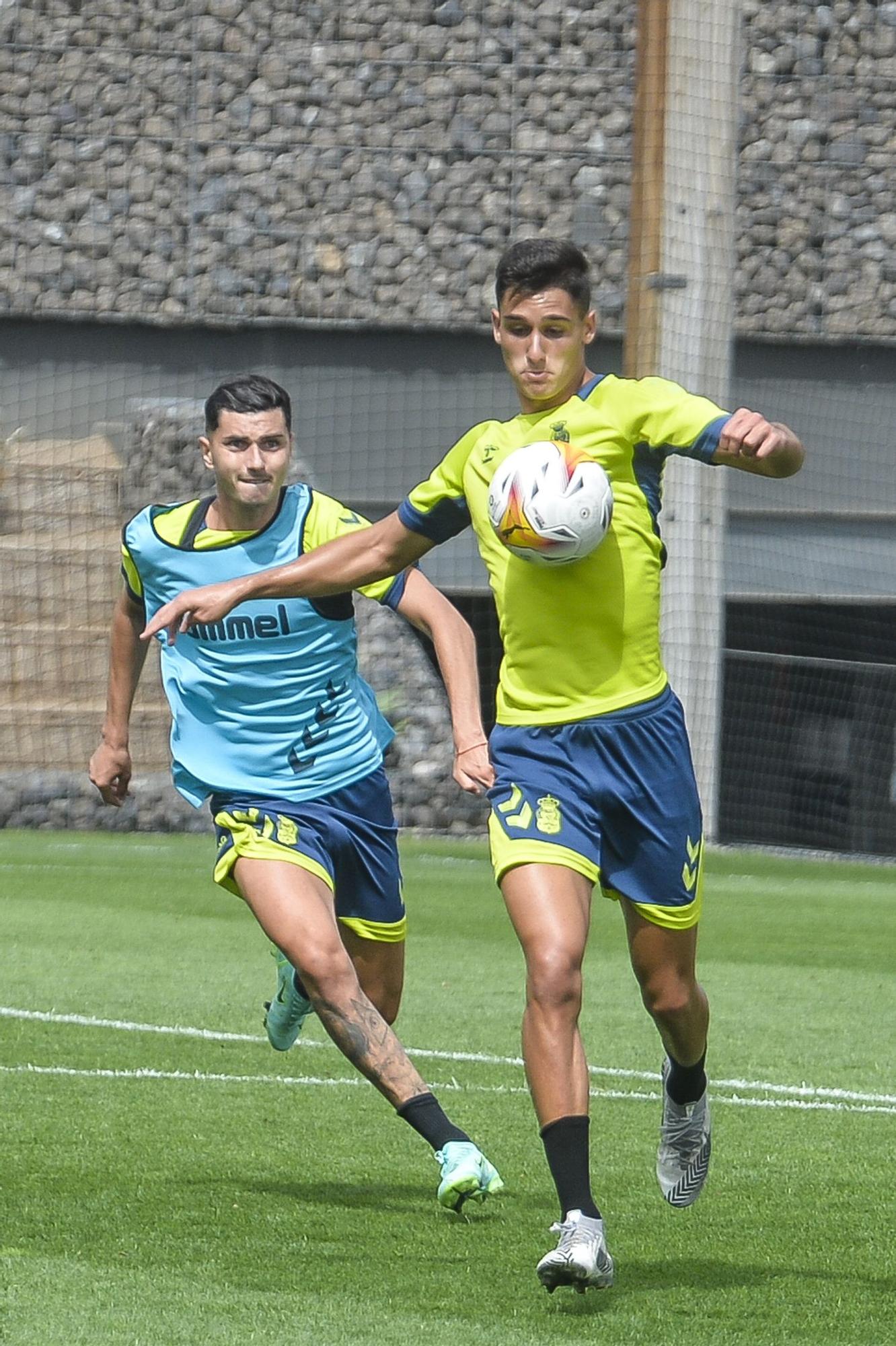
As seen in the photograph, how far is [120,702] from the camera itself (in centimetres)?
673

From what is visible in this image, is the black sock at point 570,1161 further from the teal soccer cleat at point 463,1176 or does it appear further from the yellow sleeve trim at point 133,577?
the yellow sleeve trim at point 133,577

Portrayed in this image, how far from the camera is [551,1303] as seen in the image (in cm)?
474

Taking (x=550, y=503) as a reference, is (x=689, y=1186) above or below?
below

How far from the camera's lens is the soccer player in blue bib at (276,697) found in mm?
6266

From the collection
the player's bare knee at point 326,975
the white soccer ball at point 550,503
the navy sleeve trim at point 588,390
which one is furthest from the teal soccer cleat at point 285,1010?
the navy sleeve trim at point 588,390

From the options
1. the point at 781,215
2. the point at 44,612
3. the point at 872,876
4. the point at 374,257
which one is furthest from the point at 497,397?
the point at 872,876

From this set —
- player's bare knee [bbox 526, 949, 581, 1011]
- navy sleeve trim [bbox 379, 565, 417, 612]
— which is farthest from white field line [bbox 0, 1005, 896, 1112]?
player's bare knee [bbox 526, 949, 581, 1011]

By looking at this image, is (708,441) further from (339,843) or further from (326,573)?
(339,843)

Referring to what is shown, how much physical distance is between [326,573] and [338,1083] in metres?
2.79

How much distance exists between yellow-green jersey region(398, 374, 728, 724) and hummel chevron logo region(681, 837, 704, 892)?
0.40 meters

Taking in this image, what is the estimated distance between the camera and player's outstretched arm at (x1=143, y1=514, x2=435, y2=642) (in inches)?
213

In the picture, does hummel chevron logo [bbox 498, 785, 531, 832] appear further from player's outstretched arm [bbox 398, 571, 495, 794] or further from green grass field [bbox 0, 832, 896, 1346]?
green grass field [bbox 0, 832, 896, 1346]

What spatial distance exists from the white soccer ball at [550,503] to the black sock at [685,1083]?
4.64ft

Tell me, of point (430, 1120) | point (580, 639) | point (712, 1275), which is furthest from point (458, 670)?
point (712, 1275)
